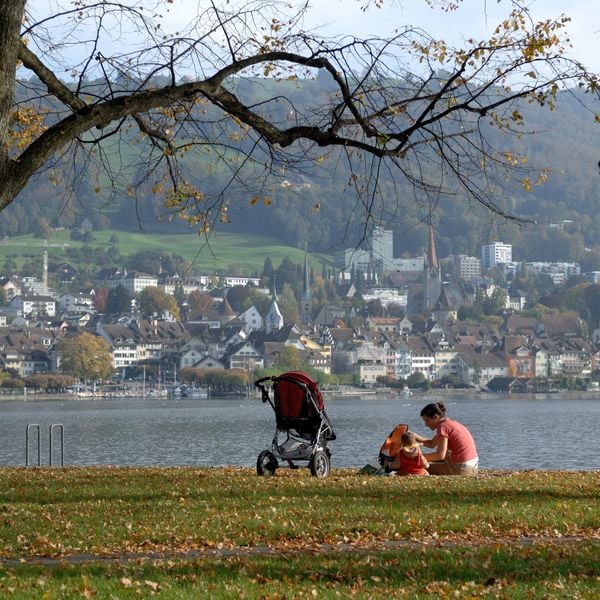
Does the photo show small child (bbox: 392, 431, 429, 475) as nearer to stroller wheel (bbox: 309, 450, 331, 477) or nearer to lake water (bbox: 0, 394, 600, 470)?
stroller wheel (bbox: 309, 450, 331, 477)

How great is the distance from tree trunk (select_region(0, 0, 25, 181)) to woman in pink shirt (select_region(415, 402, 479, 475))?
6.11m

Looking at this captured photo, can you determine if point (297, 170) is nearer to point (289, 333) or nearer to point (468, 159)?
point (468, 159)

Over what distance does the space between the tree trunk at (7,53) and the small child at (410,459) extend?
602cm

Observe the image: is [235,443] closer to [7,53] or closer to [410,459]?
[410,459]

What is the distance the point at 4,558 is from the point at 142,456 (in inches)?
1387

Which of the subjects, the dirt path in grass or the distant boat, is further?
the distant boat

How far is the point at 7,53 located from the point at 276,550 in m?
4.14

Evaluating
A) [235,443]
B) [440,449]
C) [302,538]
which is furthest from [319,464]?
[235,443]

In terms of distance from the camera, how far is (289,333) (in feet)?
630

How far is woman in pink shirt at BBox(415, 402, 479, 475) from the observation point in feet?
48.4

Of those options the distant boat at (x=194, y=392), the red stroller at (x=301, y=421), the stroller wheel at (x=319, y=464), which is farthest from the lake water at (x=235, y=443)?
the distant boat at (x=194, y=392)

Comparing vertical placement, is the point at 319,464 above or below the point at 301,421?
Result: below

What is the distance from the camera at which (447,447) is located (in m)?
15.0

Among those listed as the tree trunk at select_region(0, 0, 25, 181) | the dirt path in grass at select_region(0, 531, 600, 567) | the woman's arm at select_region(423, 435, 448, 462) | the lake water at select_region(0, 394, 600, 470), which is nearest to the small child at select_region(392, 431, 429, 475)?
the woman's arm at select_region(423, 435, 448, 462)
